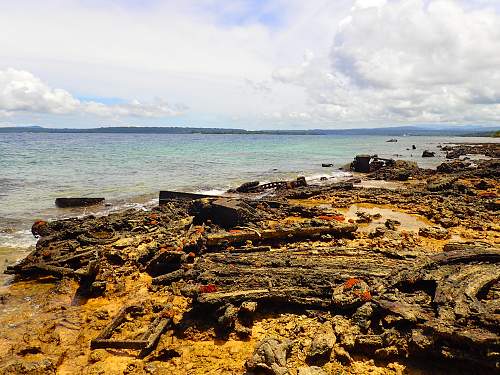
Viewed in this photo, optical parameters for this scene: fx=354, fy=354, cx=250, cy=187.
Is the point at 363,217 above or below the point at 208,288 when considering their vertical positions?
below

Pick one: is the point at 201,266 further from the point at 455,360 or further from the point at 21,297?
the point at 455,360

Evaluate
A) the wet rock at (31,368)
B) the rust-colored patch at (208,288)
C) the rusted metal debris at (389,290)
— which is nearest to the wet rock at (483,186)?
the rusted metal debris at (389,290)

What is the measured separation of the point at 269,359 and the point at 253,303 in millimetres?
1717

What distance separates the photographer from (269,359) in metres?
6.34

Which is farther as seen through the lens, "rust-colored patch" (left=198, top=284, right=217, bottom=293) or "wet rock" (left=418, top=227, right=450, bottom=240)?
"wet rock" (left=418, top=227, right=450, bottom=240)

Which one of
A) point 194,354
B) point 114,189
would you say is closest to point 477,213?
point 194,354

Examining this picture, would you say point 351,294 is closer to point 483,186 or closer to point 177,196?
point 177,196

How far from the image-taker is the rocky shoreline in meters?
6.50

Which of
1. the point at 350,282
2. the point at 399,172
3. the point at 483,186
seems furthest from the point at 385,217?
the point at 399,172

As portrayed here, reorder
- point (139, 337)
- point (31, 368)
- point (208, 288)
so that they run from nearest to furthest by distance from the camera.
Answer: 1. point (31, 368)
2. point (139, 337)
3. point (208, 288)

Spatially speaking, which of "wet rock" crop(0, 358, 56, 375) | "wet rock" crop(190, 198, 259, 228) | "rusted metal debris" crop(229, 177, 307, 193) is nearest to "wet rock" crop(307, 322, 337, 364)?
"wet rock" crop(0, 358, 56, 375)

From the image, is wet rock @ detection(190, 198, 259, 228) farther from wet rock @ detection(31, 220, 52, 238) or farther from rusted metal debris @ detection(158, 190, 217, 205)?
wet rock @ detection(31, 220, 52, 238)

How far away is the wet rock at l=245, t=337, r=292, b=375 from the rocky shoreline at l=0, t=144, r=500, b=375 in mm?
25

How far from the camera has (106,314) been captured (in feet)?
29.0
